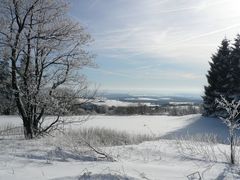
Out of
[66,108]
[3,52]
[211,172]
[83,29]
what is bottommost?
Result: [211,172]

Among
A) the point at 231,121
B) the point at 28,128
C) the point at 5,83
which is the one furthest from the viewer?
the point at 5,83

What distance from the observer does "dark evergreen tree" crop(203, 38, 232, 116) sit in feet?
114

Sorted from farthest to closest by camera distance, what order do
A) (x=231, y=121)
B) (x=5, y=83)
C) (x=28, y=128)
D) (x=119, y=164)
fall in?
(x=5, y=83) < (x=28, y=128) < (x=231, y=121) < (x=119, y=164)

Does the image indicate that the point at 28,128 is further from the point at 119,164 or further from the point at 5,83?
the point at 119,164

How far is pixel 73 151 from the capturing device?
7738 mm

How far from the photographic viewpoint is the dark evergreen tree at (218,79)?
1367 inches

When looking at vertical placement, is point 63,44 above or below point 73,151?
above

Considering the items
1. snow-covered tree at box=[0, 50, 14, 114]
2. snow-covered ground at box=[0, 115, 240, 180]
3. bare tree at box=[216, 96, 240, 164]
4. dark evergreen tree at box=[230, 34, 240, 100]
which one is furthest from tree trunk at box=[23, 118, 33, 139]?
dark evergreen tree at box=[230, 34, 240, 100]

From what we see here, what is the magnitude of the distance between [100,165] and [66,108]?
7054mm

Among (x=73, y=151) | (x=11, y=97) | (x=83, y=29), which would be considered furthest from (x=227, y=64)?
(x=73, y=151)

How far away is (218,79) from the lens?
3538cm

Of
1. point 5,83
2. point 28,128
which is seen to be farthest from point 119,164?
point 5,83

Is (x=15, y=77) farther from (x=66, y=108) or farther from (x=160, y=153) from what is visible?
(x=160, y=153)

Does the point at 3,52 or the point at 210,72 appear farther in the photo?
the point at 210,72
